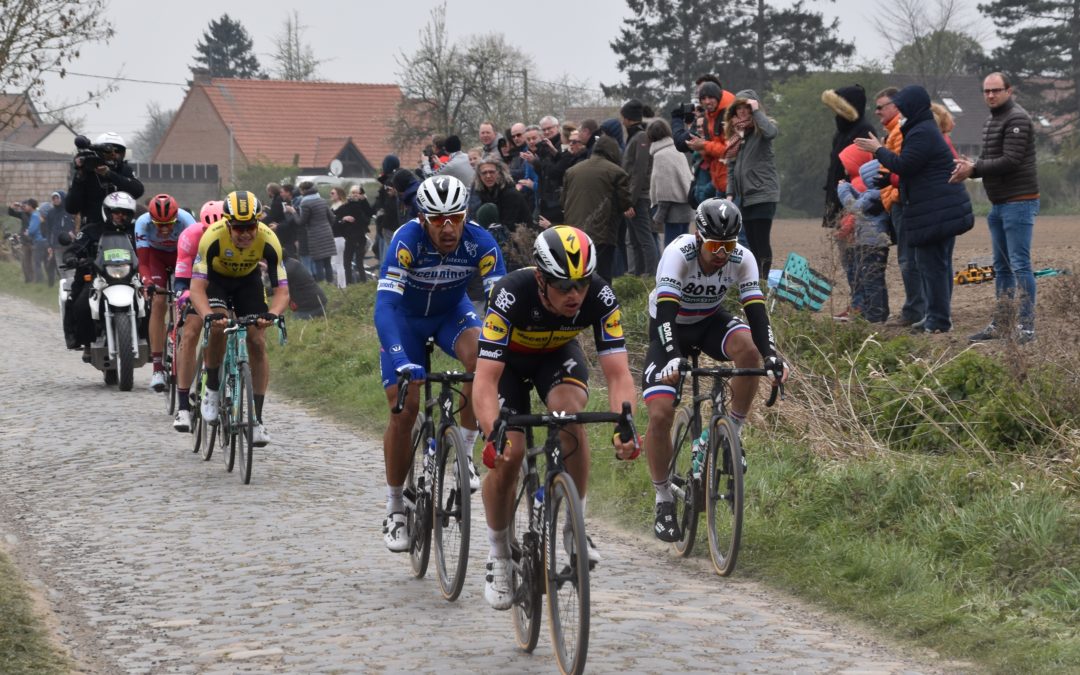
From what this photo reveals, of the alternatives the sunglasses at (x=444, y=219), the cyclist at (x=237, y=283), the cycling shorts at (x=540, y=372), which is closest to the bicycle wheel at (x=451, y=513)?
the cycling shorts at (x=540, y=372)

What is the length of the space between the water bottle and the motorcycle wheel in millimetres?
Answer: 8959

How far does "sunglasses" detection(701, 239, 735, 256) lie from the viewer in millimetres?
8898

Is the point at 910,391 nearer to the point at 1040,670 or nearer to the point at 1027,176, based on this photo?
the point at 1027,176

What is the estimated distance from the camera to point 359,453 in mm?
13297

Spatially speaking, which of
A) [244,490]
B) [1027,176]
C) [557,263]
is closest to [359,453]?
[244,490]

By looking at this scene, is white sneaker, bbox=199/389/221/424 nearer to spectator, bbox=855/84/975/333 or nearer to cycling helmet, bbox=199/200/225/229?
cycling helmet, bbox=199/200/225/229

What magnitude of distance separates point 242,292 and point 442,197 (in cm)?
440

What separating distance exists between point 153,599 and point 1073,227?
29126 millimetres

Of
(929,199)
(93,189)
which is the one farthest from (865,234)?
(93,189)

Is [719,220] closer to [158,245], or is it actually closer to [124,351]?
[158,245]

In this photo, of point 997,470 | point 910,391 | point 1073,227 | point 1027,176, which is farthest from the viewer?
point 1073,227

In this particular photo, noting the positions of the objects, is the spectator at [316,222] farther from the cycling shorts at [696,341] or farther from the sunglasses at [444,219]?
the sunglasses at [444,219]

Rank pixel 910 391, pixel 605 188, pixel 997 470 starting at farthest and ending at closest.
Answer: pixel 605 188, pixel 910 391, pixel 997 470

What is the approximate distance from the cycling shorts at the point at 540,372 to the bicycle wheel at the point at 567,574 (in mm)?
908
